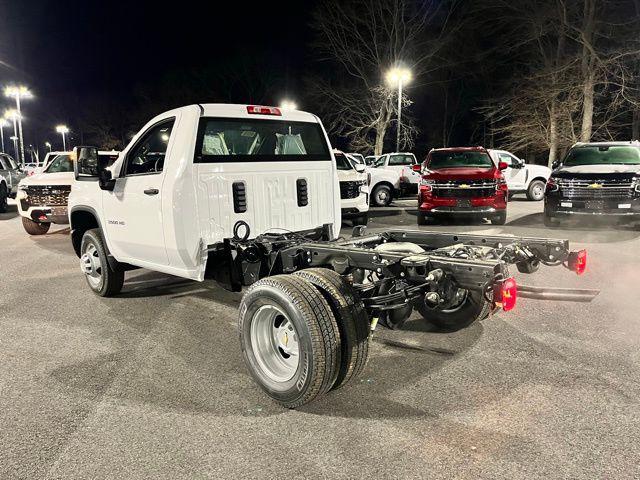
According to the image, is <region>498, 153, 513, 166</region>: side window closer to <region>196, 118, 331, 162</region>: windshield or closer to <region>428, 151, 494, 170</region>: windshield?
<region>428, 151, 494, 170</region>: windshield

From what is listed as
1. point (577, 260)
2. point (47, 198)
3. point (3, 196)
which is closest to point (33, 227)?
point (47, 198)

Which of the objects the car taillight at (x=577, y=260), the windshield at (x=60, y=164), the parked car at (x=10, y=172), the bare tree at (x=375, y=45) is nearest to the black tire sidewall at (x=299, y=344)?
the car taillight at (x=577, y=260)

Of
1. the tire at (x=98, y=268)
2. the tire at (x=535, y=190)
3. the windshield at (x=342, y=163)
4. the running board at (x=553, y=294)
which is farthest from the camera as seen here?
the tire at (x=535, y=190)

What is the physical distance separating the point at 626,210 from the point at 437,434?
9570 millimetres

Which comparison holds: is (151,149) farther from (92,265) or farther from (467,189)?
(467,189)

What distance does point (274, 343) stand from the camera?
3.89 m

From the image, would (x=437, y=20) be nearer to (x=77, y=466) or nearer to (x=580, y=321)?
(x=580, y=321)

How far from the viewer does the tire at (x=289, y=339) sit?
331cm

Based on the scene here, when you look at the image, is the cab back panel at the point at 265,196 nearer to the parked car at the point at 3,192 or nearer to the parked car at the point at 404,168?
the parked car at the point at 404,168

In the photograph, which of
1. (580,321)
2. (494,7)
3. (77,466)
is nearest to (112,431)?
(77,466)

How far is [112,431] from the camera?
3264 millimetres

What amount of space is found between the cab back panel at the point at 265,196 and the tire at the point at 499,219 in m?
7.46

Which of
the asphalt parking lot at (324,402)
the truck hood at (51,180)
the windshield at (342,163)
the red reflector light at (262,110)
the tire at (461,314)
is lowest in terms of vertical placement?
the asphalt parking lot at (324,402)

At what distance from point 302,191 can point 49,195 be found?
25.3 ft
